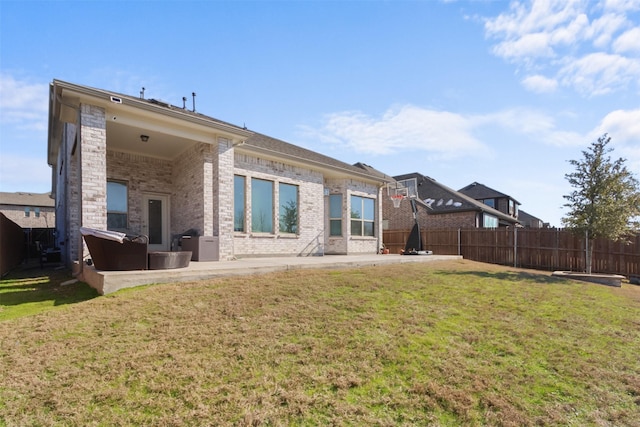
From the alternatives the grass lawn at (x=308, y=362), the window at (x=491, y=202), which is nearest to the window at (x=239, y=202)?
the grass lawn at (x=308, y=362)

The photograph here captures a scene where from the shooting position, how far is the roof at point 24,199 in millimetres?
36528

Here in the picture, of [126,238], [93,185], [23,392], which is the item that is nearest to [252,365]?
[23,392]

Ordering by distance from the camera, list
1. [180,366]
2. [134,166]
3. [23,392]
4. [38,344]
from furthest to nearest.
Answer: [134,166] → [38,344] → [180,366] → [23,392]

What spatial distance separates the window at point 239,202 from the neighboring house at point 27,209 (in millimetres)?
36552

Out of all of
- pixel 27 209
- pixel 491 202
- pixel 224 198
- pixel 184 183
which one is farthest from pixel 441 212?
pixel 27 209

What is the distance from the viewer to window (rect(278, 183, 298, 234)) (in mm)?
12449

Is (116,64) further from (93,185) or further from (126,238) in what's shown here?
(126,238)

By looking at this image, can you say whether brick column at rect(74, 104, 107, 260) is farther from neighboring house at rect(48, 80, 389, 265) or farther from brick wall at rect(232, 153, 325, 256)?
brick wall at rect(232, 153, 325, 256)

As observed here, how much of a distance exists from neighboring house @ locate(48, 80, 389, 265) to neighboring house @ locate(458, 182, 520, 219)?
22983 millimetres

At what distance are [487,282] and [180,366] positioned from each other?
7706 millimetres

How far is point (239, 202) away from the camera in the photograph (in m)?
11.1

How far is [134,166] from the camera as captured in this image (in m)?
11.1

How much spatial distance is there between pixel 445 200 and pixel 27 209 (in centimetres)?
4614

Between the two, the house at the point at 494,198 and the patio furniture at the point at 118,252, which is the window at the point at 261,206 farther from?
the house at the point at 494,198
